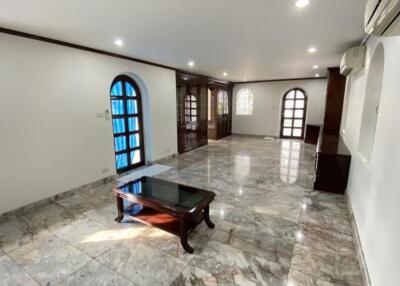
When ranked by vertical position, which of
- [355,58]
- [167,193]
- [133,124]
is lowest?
[167,193]

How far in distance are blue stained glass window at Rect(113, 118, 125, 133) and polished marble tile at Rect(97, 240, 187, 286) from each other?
272 cm

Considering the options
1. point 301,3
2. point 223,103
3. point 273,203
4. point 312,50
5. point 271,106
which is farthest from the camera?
point 223,103

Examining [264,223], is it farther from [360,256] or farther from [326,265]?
[360,256]

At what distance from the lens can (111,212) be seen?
2984 mm

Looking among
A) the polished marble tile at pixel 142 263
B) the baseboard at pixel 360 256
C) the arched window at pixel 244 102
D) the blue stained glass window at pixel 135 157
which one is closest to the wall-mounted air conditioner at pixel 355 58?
the baseboard at pixel 360 256

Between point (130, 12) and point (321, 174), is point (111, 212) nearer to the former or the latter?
point (130, 12)

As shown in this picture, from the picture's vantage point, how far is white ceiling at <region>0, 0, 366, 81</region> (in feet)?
6.61

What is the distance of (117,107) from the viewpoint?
440 cm

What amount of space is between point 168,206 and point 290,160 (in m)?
4.31

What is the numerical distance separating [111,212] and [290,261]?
7.76ft

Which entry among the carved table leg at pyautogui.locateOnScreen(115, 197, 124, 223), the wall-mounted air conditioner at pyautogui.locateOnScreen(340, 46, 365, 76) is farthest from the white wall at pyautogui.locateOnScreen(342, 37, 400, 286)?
the carved table leg at pyautogui.locateOnScreen(115, 197, 124, 223)

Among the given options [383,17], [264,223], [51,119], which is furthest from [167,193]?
[383,17]

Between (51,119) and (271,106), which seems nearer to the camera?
(51,119)

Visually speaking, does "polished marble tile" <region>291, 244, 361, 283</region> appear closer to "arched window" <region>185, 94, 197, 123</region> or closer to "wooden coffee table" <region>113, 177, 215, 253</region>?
"wooden coffee table" <region>113, 177, 215, 253</region>
